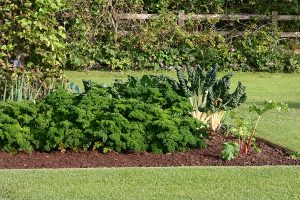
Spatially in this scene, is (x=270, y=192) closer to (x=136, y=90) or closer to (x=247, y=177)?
(x=247, y=177)

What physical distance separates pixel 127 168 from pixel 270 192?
1.49 meters

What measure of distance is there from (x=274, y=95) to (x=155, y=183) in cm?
882

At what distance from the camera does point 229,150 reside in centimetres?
841

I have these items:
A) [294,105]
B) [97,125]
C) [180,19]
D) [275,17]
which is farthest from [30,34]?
[275,17]

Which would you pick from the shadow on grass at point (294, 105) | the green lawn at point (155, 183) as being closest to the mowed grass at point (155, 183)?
the green lawn at point (155, 183)

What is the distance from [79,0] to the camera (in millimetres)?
21500

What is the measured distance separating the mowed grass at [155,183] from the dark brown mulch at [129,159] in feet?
1.06

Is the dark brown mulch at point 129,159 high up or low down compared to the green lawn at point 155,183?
down

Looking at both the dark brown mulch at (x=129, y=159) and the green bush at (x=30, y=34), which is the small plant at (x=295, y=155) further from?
the green bush at (x=30, y=34)

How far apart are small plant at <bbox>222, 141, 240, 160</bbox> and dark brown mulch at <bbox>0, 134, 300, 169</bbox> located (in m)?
0.05

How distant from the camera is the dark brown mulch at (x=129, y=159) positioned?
8.26 m

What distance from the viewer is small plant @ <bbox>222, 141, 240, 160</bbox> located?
8414mm

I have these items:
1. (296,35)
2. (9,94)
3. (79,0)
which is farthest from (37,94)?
(296,35)

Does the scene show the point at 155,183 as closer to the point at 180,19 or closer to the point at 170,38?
the point at 170,38
